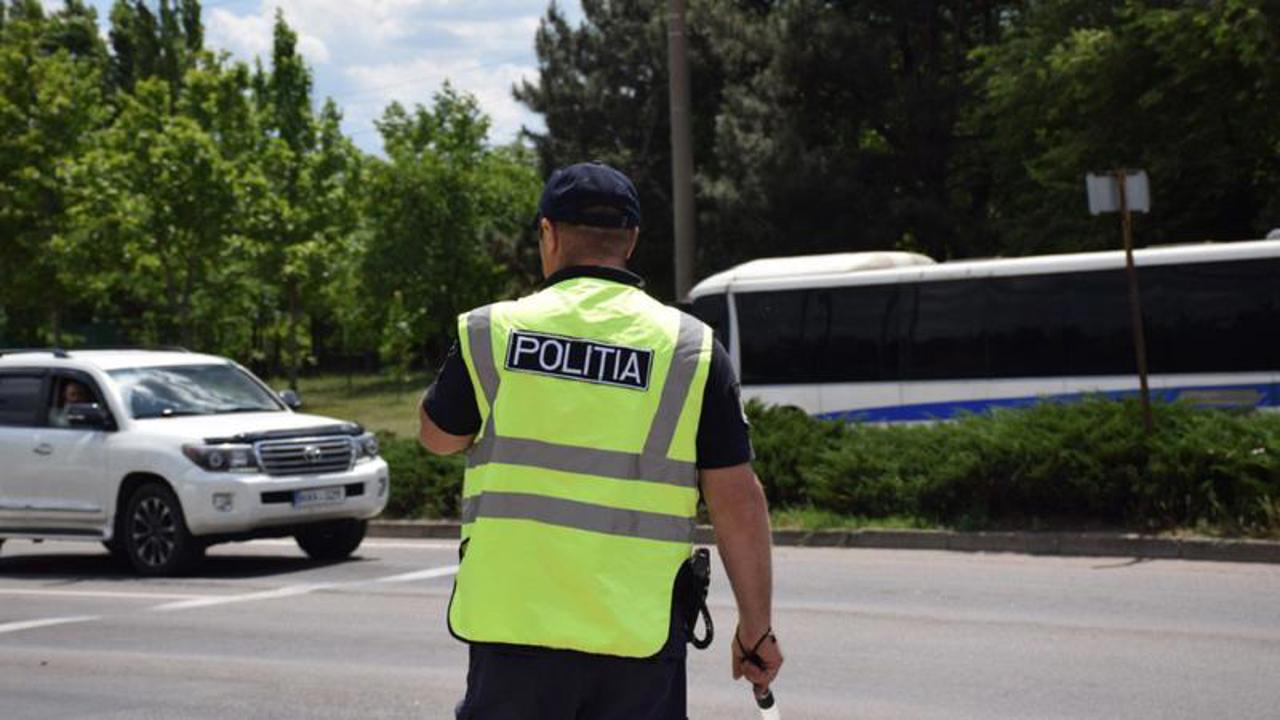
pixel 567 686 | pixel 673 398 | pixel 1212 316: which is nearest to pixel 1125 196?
pixel 1212 316

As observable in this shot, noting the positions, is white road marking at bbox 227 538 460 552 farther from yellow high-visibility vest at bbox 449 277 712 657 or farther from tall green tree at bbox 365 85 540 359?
tall green tree at bbox 365 85 540 359

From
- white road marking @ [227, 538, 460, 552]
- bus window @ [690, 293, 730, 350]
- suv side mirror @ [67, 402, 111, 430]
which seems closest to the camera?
suv side mirror @ [67, 402, 111, 430]

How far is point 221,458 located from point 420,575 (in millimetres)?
1799

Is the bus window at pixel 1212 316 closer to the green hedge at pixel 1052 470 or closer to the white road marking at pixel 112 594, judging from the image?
the green hedge at pixel 1052 470

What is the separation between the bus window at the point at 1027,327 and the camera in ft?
73.8

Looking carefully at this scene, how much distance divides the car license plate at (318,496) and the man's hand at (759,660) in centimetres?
1050

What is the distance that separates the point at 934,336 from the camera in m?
23.7

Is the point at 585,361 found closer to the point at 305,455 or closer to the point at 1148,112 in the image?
the point at 305,455

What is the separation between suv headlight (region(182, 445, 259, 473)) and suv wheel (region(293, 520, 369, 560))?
4.43ft

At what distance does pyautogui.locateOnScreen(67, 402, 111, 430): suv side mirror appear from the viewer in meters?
14.5

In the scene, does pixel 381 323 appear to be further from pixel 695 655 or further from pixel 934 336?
pixel 695 655

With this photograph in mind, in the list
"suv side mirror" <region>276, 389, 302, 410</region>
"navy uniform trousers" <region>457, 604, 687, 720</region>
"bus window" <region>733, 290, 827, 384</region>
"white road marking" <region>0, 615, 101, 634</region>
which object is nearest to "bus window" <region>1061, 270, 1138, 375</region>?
"bus window" <region>733, 290, 827, 384</region>

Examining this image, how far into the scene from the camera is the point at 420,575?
544 inches

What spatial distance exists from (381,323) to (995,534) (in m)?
54.1
